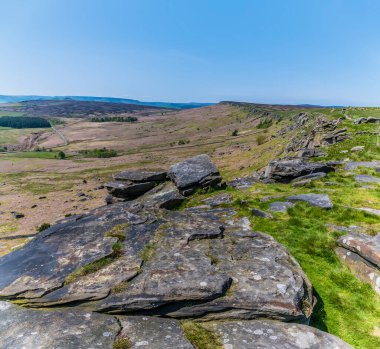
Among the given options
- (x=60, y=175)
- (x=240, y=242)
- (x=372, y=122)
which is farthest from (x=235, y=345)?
(x=60, y=175)

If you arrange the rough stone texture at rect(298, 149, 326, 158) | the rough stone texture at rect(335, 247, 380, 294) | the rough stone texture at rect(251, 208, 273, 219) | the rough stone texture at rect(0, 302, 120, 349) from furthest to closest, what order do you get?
the rough stone texture at rect(298, 149, 326, 158) < the rough stone texture at rect(251, 208, 273, 219) < the rough stone texture at rect(335, 247, 380, 294) < the rough stone texture at rect(0, 302, 120, 349)

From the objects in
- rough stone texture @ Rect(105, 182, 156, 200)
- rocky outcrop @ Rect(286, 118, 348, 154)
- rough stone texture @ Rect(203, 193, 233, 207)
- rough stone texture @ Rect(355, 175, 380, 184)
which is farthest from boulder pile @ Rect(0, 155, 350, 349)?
rocky outcrop @ Rect(286, 118, 348, 154)

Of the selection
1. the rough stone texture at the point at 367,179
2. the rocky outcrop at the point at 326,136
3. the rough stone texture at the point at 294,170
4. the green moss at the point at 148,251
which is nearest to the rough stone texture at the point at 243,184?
the rough stone texture at the point at 294,170

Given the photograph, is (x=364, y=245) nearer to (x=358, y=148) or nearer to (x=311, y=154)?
(x=311, y=154)

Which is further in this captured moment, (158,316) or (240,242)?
(240,242)

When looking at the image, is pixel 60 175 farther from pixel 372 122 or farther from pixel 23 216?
pixel 372 122

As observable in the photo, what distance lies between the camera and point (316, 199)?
1959 centimetres

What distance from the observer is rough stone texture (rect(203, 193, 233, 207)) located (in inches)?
812

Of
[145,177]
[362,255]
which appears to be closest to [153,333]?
[362,255]

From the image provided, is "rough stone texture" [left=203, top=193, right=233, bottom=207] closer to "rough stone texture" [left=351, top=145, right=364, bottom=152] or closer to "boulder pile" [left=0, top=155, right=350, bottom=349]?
"boulder pile" [left=0, top=155, right=350, bottom=349]

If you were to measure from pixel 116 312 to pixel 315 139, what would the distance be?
1779 inches

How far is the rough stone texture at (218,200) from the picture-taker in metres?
20.6

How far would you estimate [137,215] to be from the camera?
15469mm

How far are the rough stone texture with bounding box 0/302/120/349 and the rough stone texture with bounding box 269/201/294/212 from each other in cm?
1260
